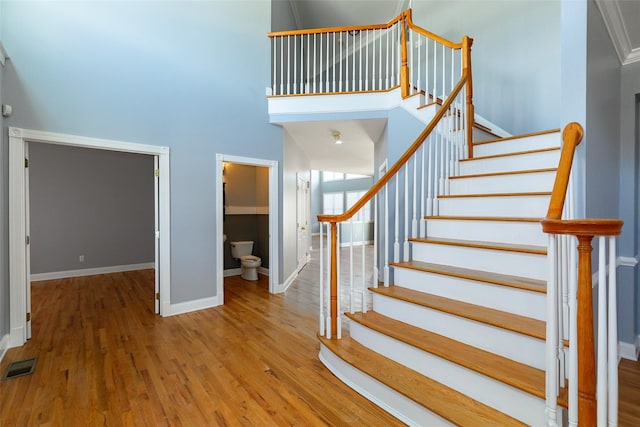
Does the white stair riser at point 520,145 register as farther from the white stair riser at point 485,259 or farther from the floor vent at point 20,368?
the floor vent at point 20,368

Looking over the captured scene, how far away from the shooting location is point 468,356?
1567 mm

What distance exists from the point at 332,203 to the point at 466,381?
11300mm

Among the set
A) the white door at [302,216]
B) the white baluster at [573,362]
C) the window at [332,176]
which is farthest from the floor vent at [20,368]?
the window at [332,176]

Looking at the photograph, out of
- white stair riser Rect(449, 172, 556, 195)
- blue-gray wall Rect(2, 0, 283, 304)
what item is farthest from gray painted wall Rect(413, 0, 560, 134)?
blue-gray wall Rect(2, 0, 283, 304)

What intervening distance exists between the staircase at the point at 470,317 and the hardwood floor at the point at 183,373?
0.76ft

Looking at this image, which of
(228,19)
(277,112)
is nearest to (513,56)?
(277,112)

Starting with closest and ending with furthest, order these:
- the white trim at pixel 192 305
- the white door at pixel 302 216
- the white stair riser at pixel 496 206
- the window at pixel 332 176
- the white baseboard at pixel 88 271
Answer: the white stair riser at pixel 496 206 → the white trim at pixel 192 305 → the white baseboard at pixel 88 271 → the white door at pixel 302 216 → the window at pixel 332 176

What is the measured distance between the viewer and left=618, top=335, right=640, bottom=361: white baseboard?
7.63 feet

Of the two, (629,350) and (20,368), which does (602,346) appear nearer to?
(629,350)

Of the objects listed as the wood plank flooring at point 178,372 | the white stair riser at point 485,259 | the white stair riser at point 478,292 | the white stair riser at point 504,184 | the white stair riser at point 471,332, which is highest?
the white stair riser at point 504,184

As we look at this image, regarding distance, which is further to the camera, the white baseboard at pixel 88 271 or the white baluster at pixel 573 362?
the white baseboard at pixel 88 271

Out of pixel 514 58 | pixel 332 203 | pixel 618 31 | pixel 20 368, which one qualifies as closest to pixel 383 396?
pixel 20 368

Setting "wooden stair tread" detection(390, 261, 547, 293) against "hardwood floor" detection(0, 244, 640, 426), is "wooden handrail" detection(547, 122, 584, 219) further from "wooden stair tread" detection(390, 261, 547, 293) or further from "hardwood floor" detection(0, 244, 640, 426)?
"hardwood floor" detection(0, 244, 640, 426)

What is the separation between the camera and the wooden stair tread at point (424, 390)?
1.37 metres
